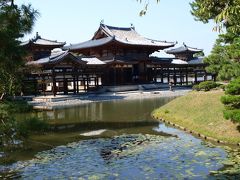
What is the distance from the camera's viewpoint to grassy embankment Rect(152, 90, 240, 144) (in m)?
20.1

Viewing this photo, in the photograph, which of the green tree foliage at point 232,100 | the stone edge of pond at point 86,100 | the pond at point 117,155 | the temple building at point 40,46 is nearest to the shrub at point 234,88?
the green tree foliage at point 232,100

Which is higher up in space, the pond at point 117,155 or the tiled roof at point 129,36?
the tiled roof at point 129,36

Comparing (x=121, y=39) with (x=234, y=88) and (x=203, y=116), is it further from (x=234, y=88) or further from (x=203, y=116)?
(x=234, y=88)

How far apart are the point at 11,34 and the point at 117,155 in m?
7.01

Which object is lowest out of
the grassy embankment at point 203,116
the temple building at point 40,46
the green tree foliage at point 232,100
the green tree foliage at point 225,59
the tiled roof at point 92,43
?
the grassy embankment at point 203,116

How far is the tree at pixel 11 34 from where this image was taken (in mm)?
13969

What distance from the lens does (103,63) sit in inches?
2373

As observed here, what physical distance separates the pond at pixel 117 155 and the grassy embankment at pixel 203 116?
1214mm

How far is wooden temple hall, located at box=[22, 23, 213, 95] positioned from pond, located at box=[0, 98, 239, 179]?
2718cm

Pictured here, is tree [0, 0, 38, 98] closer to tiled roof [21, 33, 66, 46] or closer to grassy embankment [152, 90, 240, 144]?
grassy embankment [152, 90, 240, 144]

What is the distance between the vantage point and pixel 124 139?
2102cm

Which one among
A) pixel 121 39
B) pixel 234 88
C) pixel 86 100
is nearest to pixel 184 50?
pixel 121 39

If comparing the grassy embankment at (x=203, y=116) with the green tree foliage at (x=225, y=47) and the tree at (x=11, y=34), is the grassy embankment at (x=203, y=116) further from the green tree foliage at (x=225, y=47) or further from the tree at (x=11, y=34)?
the tree at (x=11, y=34)

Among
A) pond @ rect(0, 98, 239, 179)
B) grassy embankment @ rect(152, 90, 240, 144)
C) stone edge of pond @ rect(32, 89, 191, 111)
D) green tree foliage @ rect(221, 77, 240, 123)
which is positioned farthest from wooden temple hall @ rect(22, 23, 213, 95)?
green tree foliage @ rect(221, 77, 240, 123)
